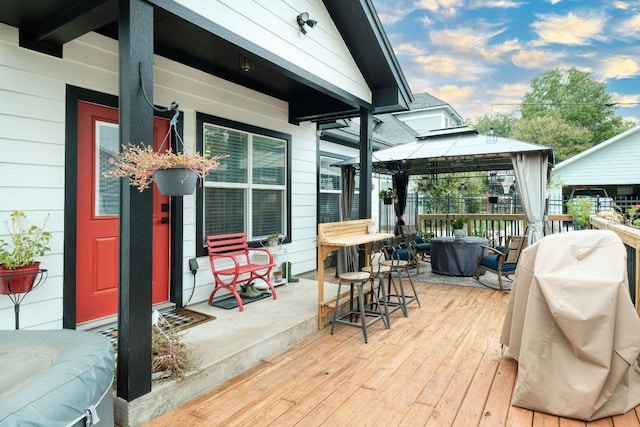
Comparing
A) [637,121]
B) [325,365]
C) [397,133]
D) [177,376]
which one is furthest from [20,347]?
[637,121]

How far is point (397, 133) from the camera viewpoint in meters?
12.6

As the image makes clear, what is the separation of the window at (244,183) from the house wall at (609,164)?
1312cm

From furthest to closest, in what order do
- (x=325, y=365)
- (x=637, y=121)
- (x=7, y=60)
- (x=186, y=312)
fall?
(x=637, y=121) < (x=186, y=312) < (x=325, y=365) < (x=7, y=60)

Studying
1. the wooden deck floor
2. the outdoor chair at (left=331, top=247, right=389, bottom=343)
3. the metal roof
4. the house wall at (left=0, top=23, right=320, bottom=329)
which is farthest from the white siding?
the house wall at (left=0, top=23, right=320, bottom=329)

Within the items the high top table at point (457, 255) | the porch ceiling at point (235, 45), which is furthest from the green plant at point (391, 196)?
the porch ceiling at point (235, 45)

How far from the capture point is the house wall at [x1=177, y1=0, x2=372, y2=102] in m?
2.84

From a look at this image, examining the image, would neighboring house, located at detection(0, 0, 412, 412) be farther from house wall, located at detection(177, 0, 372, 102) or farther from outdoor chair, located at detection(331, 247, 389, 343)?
outdoor chair, located at detection(331, 247, 389, 343)

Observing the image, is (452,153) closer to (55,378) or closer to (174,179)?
(174,179)

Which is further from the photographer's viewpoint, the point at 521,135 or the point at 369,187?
the point at 521,135

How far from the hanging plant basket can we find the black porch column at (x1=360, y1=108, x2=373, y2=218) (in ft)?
10.1

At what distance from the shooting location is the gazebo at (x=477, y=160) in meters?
5.86

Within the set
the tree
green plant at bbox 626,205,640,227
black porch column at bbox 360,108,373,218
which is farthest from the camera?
the tree

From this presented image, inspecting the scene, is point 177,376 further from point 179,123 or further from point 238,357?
point 179,123

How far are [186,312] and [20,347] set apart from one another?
6.79 feet
